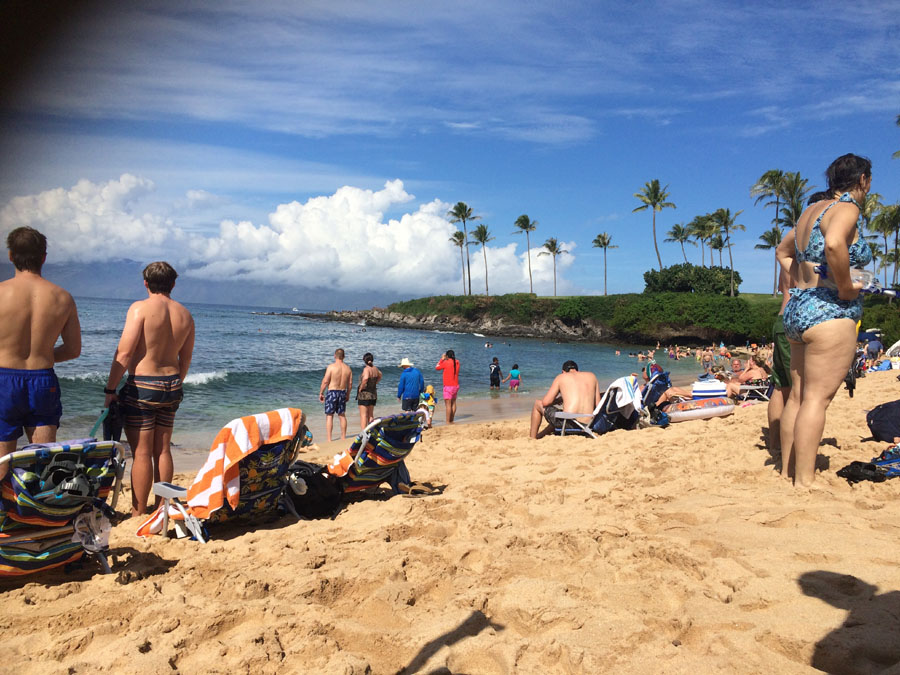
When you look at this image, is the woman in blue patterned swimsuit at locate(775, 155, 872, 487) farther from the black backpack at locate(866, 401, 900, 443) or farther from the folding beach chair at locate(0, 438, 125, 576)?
the folding beach chair at locate(0, 438, 125, 576)

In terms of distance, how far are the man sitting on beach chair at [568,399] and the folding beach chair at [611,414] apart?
0.48ft

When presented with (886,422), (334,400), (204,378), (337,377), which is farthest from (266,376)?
(886,422)

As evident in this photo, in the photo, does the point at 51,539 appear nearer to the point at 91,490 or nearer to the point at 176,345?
the point at 91,490

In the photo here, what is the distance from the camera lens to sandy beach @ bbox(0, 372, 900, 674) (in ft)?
6.98

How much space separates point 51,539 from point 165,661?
1.19m

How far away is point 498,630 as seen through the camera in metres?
2.39

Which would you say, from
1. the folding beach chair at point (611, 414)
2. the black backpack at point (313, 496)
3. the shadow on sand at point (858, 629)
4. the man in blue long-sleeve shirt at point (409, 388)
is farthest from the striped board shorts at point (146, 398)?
the man in blue long-sleeve shirt at point (409, 388)

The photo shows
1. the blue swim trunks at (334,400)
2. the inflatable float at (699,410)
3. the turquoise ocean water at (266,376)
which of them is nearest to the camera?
the inflatable float at (699,410)

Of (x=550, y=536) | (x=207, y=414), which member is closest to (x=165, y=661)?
(x=550, y=536)

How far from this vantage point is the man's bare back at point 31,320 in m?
3.29

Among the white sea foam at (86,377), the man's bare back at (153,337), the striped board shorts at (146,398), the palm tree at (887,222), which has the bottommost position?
the white sea foam at (86,377)

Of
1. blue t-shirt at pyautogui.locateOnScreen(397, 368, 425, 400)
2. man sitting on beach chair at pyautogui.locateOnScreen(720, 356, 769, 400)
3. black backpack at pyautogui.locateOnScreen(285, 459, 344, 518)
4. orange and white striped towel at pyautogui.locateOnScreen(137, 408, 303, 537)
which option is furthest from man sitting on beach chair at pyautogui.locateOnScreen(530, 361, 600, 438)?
orange and white striped towel at pyautogui.locateOnScreen(137, 408, 303, 537)

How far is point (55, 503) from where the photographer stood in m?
2.79

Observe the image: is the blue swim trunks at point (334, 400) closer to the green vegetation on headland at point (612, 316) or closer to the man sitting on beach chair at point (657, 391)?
the man sitting on beach chair at point (657, 391)
